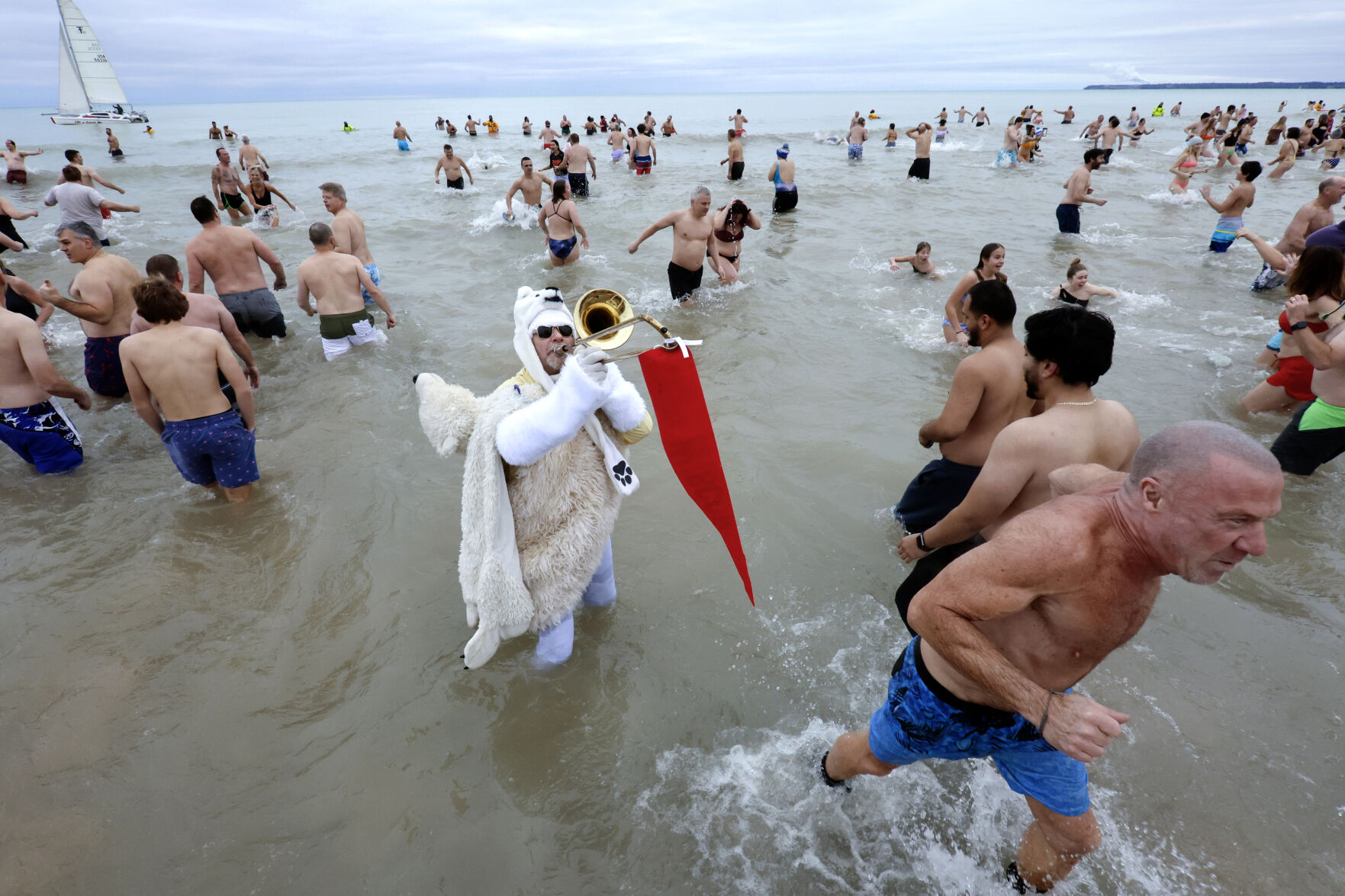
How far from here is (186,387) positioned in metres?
3.82

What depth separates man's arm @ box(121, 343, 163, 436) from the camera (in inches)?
146

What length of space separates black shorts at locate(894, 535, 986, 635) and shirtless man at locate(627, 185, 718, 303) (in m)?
6.15

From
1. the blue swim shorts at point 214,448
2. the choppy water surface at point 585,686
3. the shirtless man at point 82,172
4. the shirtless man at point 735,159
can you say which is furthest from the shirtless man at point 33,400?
the shirtless man at point 735,159

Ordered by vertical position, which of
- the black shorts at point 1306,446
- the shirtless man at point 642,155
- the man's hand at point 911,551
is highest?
the shirtless man at point 642,155

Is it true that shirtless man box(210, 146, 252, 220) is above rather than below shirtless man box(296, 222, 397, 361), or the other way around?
above

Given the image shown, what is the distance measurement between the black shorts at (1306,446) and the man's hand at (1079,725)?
4.24 metres

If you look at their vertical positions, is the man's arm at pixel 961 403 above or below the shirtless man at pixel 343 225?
below

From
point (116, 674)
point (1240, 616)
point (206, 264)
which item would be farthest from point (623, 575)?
point (206, 264)

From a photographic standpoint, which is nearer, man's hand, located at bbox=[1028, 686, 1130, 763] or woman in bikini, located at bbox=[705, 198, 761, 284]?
man's hand, located at bbox=[1028, 686, 1130, 763]

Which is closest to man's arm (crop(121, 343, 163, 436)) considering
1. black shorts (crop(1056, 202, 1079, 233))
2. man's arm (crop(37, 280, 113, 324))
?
man's arm (crop(37, 280, 113, 324))

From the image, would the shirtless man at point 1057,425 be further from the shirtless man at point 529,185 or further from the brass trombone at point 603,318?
the shirtless man at point 529,185

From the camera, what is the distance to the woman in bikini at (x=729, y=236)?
839 centimetres

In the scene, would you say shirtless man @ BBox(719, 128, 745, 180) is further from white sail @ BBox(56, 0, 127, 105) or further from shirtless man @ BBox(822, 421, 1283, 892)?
white sail @ BBox(56, 0, 127, 105)

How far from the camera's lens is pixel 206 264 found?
622 cm
